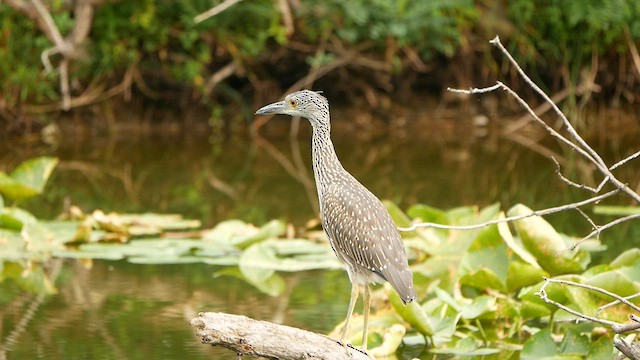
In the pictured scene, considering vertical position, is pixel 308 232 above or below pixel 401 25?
below

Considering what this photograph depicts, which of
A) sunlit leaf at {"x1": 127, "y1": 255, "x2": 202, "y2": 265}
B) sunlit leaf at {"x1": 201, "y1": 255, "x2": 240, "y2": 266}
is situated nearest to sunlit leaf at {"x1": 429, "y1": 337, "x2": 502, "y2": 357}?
sunlit leaf at {"x1": 201, "y1": 255, "x2": 240, "y2": 266}

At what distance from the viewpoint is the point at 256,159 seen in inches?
440

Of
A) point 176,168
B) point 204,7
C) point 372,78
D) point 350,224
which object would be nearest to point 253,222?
point 176,168

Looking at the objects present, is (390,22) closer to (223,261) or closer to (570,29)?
(570,29)

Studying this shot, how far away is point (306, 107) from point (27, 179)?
9.77 ft

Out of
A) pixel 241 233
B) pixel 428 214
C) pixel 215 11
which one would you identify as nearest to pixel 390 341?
pixel 428 214

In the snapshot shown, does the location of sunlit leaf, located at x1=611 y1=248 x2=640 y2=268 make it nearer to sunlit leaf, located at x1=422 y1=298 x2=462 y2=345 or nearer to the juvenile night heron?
sunlit leaf, located at x1=422 y1=298 x2=462 y2=345

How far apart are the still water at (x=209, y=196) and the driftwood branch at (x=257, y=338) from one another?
3.77 ft

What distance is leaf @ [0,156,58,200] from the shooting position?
7.64 metres

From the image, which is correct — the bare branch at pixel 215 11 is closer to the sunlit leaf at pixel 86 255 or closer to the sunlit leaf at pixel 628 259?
the sunlit leaf at pixel 86 255

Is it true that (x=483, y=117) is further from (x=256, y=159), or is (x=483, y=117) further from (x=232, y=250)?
(x=232, y=250)

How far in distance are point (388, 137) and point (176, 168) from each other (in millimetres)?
2783

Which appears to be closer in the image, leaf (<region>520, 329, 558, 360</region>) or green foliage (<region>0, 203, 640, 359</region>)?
leaf (<region>520, 329, 558, 360</region>)

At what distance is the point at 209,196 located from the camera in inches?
370
